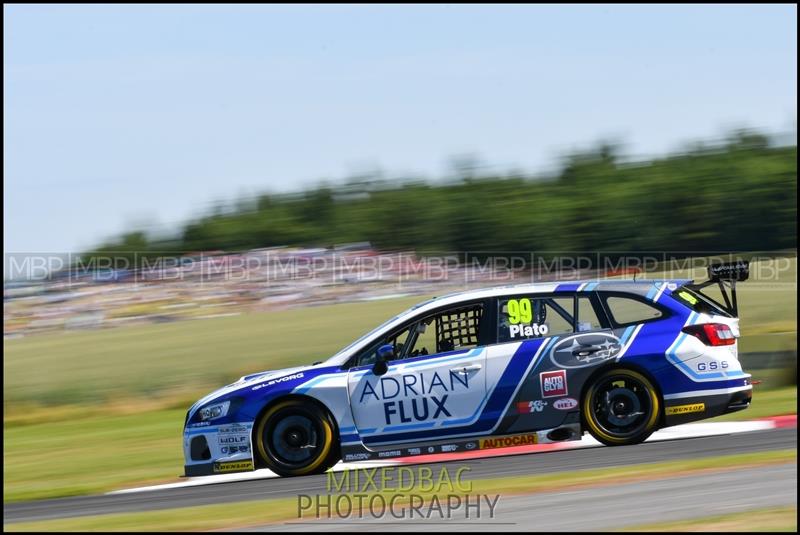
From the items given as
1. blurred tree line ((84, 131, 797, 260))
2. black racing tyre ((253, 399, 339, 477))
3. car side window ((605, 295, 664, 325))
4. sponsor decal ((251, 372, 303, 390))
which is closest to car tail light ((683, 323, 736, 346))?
car side window ((605, 295, 664, 325))

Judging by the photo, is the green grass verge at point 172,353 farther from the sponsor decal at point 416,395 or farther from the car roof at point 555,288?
the car roof at point 555,288

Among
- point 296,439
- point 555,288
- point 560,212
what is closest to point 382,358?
point 296,439

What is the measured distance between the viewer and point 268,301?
963 inches

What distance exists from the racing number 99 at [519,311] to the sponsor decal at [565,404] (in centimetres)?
68

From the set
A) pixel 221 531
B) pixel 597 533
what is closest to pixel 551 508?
pixel 597 533

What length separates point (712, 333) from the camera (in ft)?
28.1

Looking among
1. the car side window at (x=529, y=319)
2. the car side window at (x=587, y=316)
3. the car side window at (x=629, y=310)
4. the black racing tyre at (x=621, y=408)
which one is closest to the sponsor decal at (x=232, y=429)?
the car side window at (x=529, y=319)

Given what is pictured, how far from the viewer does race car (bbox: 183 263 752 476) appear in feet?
27.6

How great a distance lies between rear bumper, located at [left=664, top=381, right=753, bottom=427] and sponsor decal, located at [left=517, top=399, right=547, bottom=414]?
0.97 metres

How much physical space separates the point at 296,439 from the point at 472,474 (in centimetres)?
150

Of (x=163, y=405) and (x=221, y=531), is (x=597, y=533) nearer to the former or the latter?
(x=221, y=531)

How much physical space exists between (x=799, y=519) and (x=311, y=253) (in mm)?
22651

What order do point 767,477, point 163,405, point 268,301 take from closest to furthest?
point 767,477, point 163,405, point 268,301

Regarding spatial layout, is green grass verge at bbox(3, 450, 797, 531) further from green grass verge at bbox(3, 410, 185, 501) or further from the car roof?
green grass verge at bbox(3, 410, 185, 501)
